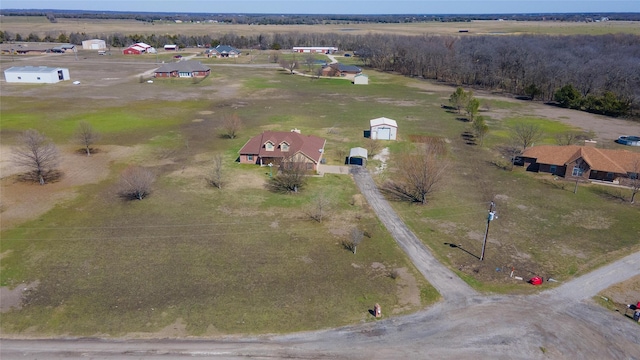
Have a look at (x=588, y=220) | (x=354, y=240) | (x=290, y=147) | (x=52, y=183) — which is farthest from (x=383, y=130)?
(x=52, y=183)

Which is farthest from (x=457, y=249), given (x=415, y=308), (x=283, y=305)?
(x=283, y=305)

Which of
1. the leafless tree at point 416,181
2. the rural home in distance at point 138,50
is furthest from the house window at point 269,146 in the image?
the rural home in distance at point 138,50

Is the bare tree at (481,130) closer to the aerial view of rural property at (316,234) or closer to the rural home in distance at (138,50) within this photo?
the aerial view of rural property at (316,234)

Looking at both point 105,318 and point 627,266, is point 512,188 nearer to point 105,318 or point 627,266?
point 627,266

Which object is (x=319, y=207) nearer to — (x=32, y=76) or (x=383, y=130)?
(x=383, y=130)

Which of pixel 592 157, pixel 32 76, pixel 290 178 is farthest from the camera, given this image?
pixel 32 76
